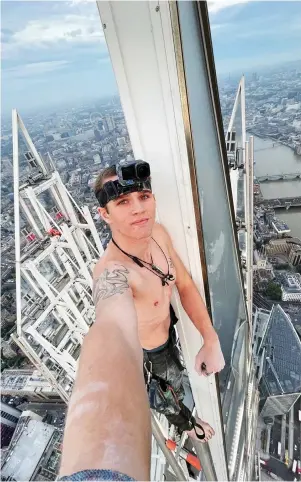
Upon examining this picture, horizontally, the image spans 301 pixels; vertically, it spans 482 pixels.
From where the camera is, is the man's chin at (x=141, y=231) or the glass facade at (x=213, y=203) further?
the man's chin at (x=141, y=231)

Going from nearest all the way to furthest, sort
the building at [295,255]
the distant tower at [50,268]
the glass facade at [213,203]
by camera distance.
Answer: the glass facade at [213,203] < the distant tower at [50,268] < the building at [295,255]

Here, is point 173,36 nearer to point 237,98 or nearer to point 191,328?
point 191,328

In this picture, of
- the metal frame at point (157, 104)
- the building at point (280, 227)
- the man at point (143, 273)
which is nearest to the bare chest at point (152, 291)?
the man at point (143, 273)

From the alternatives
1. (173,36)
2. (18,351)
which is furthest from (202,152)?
(18,351)

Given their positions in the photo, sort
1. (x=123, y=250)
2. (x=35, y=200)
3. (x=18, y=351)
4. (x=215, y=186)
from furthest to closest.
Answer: (x=18, y=351) < (x=35, y=200) < (x=215, y=186) < (x=123, y=250)

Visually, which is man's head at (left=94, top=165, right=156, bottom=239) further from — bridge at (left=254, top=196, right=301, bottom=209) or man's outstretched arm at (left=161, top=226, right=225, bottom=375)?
bridge at (left=254, top=196, right=301, bottom=209)

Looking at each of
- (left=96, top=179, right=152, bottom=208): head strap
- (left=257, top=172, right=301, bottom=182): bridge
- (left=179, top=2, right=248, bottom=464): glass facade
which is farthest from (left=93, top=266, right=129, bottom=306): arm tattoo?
(left=257, top=172, right=301, bottom=182): bridge

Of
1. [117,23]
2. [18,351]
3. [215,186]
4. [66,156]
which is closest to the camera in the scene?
[117,23]

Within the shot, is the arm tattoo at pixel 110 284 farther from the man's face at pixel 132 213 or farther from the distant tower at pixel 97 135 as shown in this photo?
the distant tower at pixel 97 135
